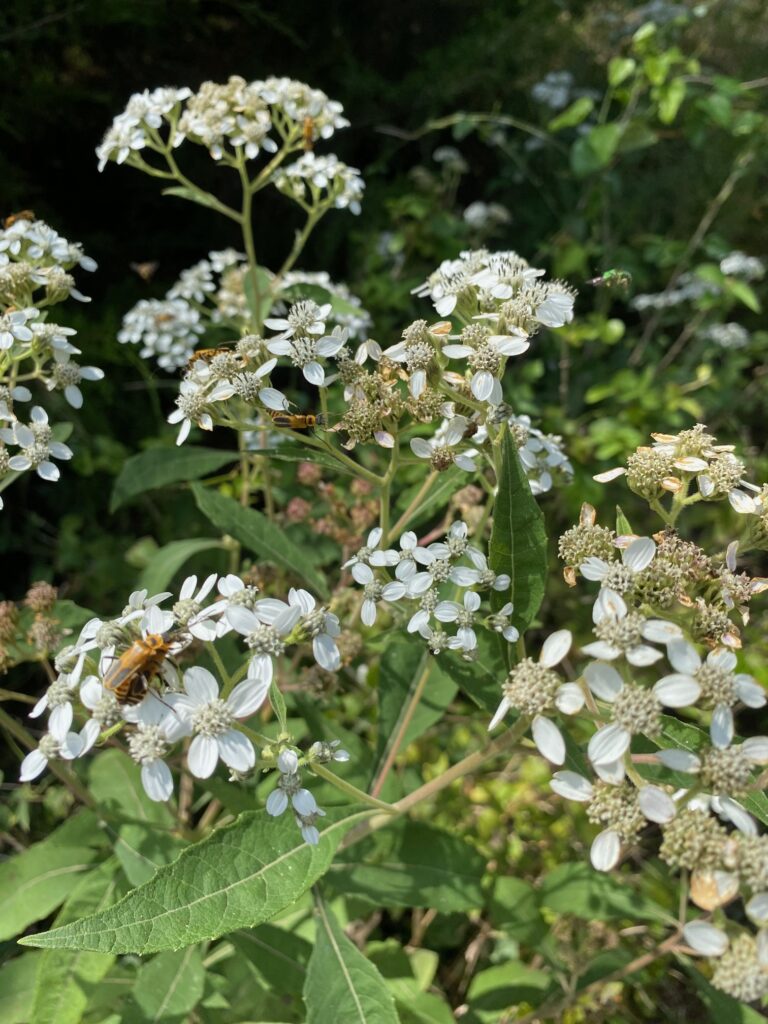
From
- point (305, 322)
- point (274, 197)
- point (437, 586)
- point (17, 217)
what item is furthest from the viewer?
point (274, 197)

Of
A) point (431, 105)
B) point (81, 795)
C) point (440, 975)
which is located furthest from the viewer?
point (431, 105)

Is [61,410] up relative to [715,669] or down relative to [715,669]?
down

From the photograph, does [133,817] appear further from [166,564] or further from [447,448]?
[447,448]

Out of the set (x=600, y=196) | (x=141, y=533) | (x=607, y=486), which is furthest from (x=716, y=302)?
(x=141, y=533)

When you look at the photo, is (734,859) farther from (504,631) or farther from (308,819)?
(308,819)

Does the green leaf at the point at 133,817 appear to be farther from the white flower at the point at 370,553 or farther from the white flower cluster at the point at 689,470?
the white flower cluster at the point at 689,470

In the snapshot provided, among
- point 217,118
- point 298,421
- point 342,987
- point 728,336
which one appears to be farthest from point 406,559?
point 728,336

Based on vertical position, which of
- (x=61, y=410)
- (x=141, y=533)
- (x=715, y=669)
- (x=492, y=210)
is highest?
(x=715, y=669)
